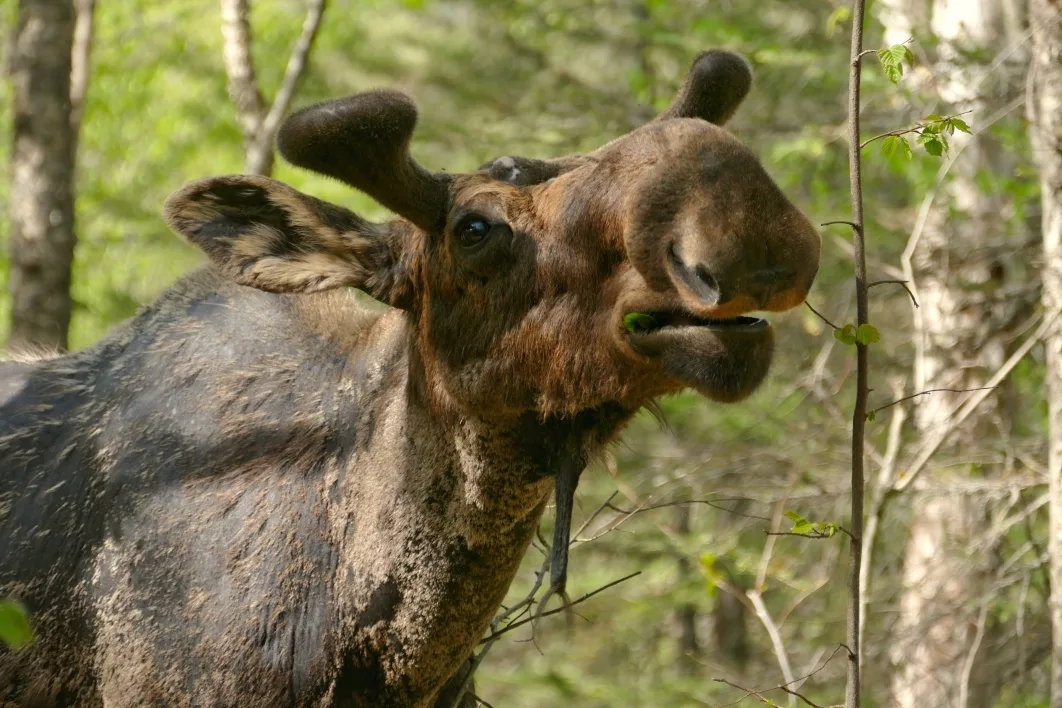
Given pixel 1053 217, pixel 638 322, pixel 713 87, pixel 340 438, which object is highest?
pixel 713 87

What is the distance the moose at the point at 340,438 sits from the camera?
13.4 feet

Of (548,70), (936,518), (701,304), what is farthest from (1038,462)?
(548,70)

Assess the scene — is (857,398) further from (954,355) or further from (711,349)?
(954,355)

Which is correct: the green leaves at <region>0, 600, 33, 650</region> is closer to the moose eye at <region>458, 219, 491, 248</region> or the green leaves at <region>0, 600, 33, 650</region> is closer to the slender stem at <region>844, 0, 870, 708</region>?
the moose eye at <region>458, 219, 491, 248</region>

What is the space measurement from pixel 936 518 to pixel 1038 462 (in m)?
1.16

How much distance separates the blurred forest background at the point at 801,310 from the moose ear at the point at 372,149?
1.20 m

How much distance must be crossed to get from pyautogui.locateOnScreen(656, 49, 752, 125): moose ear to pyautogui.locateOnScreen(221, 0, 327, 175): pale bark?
367 cm

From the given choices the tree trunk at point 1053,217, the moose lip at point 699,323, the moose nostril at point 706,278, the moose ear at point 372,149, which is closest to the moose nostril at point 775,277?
the moose nostril at point 706,278

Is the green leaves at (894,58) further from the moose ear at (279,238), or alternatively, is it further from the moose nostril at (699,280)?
the moose ear at (279,238)

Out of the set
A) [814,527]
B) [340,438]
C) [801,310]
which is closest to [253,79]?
[340,438]

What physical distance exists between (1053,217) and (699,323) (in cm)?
339

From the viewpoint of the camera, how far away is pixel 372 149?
4.18 metres

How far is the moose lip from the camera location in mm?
3573

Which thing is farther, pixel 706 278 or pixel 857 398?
pixel 857 398
